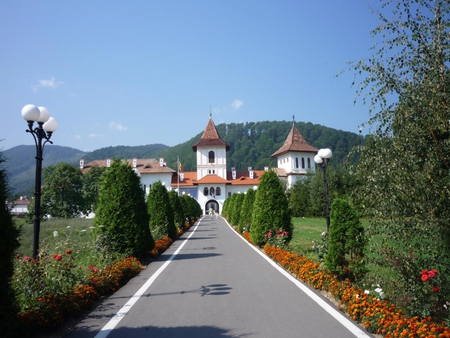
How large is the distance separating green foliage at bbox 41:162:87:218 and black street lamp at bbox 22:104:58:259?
2234 inches

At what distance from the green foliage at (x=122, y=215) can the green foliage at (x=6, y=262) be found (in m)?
7.10

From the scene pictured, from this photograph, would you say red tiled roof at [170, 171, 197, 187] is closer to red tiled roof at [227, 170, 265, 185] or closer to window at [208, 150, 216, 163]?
window at [208, 150, 216, 163]

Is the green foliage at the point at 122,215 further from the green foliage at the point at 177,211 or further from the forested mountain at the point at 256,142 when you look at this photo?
the forested mountain at the point at 256,142

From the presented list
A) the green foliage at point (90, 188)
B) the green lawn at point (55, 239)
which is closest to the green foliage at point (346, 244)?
the green lawn at point (55, 239)

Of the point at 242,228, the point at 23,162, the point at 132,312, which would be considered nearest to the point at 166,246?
the point at 242,228

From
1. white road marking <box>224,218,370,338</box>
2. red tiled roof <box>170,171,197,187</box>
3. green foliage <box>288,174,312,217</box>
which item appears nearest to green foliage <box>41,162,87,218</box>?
red tiled roof <box>170,171,197,187</box>

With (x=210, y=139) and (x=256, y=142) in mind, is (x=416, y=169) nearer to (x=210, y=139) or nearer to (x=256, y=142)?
(x=210, y=139)

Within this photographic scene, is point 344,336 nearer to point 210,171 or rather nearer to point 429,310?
point 429,310

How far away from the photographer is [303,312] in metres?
5.88

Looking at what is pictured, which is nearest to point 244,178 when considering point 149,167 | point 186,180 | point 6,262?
point 186,180

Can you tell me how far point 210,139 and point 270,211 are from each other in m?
67.9

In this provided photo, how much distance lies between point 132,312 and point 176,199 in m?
23.4

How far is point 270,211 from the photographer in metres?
15.5

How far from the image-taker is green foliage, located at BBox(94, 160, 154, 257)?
462 inches
